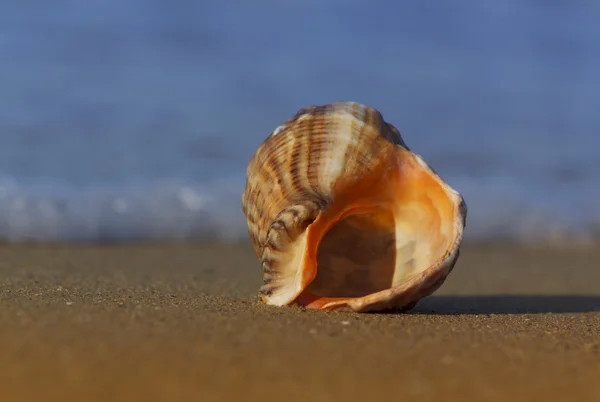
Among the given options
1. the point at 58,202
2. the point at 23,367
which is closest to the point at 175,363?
the point at 23,367

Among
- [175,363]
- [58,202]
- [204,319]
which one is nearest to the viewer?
[175,363]

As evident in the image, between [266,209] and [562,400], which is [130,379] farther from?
[266,209]

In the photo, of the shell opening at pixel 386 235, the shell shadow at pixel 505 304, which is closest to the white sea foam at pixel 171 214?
the shell shadow at pixel 505 304

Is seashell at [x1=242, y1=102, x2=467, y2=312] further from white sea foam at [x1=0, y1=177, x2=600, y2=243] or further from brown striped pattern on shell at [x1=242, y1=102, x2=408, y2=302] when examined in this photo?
white sea foam at [x1=0, y1=177, x2=600, y2=243]

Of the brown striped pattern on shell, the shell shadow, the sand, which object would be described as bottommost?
the shell shadow

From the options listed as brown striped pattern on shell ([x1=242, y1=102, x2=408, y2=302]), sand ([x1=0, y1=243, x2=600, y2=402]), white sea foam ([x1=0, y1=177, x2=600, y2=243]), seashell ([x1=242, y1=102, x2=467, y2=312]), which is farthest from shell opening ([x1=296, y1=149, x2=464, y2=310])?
white sea foam ([x1=0, y1=177, x2=600, y2=243])

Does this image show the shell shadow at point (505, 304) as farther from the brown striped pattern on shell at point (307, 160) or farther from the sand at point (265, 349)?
the brown striped pattern on shell at point (307, 160)

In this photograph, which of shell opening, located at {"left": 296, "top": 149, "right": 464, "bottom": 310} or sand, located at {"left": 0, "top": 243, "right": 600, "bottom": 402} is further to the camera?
shell opening, located at {"left": 296, "top": 149, "right": 464, "bottom": 310}

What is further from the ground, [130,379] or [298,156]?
[298,156]
